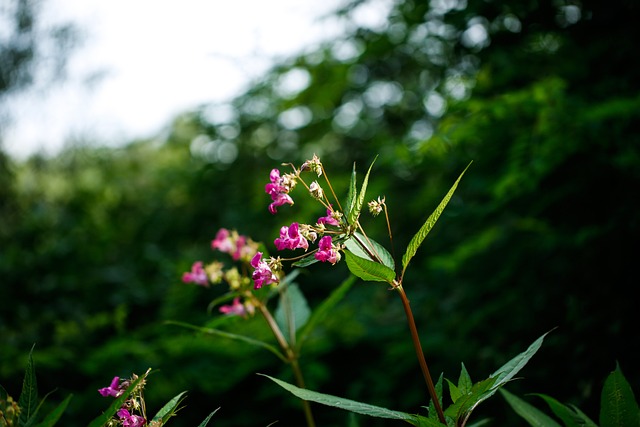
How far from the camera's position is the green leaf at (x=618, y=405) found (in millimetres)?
935

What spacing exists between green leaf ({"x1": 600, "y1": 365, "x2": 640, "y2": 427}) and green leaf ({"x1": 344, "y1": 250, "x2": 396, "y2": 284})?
1.66 feet

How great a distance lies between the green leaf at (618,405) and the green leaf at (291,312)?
77cm

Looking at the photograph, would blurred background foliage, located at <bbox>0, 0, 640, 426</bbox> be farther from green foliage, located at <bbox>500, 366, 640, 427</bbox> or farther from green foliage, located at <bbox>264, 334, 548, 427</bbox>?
green foliage, located at <bbox>264, 334, 548, 427</bbox>

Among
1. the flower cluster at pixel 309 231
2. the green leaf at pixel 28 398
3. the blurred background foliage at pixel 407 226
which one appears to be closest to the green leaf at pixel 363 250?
the flower cluster at pixel 309 231

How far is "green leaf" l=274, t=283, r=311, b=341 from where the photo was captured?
1431mm

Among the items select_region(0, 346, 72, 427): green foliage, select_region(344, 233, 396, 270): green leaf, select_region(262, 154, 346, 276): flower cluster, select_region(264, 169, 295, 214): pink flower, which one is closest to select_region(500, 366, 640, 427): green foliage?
select_region(344, 233, 396, 270): green leaf

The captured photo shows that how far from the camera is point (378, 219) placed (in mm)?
3697

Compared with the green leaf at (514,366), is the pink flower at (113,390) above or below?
above

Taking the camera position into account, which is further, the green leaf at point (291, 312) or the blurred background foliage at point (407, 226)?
the blurred background foliage at point (407, 226)

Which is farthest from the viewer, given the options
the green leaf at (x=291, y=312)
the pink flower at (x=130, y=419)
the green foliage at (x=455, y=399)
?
the green leaf at (x=291, y=312)

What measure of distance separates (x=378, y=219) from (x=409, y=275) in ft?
1.61

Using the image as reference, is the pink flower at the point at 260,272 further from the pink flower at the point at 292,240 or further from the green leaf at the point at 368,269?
the green leaf at the point at 368,269

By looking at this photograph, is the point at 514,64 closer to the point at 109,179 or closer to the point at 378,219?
the point at 378,219

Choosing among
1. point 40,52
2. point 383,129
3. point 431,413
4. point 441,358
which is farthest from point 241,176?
point 431,413
